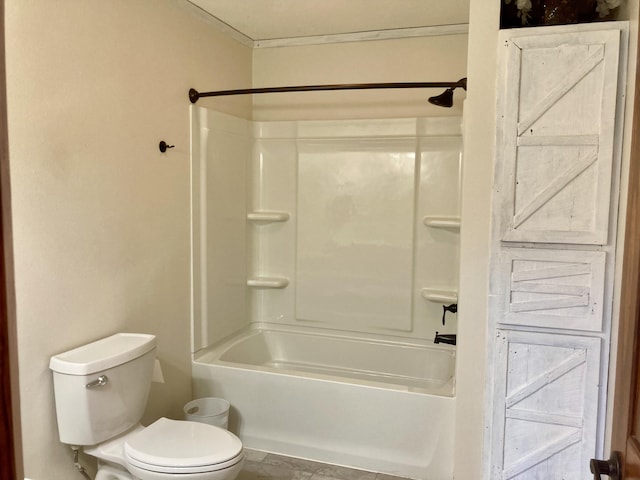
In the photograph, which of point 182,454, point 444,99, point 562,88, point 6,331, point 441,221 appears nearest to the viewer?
point 6,331

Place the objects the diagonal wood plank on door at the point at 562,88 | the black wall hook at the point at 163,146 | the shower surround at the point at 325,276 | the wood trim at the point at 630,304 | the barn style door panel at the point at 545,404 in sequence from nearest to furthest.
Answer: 1. the wood trim at the point at 630,304
2. the diagonal wood plank on door at the point at 562,88
3. the barn style door panel at the point at 545,404
4. the black wall hook at the point at 163,146
5. the shower surround at the point at 325,276

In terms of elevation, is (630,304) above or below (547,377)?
above

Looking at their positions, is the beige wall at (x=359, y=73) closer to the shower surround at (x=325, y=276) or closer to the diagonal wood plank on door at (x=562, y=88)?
the shower surround at (x=325, y=276)

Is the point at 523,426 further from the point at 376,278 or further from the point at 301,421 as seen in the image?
the point at 376,278

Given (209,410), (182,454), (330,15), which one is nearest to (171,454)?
(182,454)

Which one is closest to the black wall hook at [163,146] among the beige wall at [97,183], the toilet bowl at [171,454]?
the beige wall at [97,183]

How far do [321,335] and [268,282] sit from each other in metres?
0.52

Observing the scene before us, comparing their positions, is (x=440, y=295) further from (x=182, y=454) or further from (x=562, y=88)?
(x=182, y=454)

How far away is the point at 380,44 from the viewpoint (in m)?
3.20

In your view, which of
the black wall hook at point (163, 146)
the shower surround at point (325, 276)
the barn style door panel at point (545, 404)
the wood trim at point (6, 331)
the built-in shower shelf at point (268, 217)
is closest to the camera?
the wood trim at point (6, 331)

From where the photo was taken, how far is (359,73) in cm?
326

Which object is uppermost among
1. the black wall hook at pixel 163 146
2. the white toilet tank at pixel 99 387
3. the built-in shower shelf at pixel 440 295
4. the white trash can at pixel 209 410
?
the black wall hook at pixel 163 146

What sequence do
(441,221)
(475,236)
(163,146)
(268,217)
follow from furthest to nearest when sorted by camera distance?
1. (268,217)
2. (441,221)
3. (163,146)
4. (475,236)

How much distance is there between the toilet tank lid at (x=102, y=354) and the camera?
73.7 inches
